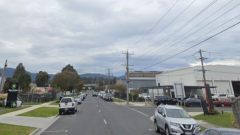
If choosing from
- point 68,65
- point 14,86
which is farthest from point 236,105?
point 68,65

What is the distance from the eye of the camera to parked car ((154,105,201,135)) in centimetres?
912

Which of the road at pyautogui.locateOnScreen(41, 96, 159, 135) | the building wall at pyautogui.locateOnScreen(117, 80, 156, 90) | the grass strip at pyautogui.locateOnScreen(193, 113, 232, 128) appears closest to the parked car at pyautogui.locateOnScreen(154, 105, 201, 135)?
the road at pyautogui.locateOnScreen(41, 96, 159, 135)

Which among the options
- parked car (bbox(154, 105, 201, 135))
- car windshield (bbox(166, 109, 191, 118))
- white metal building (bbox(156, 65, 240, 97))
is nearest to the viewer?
parked car (bbox(154, 105, 201, 135))

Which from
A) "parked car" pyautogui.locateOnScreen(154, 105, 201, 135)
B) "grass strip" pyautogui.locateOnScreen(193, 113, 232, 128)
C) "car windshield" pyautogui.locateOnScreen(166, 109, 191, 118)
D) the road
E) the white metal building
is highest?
the white metal building

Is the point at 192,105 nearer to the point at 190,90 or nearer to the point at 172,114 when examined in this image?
the point at 190,90

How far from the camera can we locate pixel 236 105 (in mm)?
12602

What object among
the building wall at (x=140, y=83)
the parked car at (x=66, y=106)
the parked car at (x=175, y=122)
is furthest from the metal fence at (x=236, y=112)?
the building wall at (x=140, y=83)

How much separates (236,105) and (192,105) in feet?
71.5

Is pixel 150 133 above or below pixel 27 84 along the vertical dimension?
below

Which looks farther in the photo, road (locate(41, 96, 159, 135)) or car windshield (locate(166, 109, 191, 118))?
road (locate(41, 96, 159, 135))

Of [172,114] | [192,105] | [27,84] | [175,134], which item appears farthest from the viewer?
[27,84]

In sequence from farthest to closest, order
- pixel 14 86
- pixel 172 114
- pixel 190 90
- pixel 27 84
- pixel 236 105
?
1. pixel 27 84
2. pixel 190 90
3. pixel 14 86
4. pixel 236 105
5. pixel 172 114

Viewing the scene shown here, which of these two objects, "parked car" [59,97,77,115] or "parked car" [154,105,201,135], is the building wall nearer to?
"parked car" [59,97,77,115]

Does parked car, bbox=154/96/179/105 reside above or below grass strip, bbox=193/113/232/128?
above
